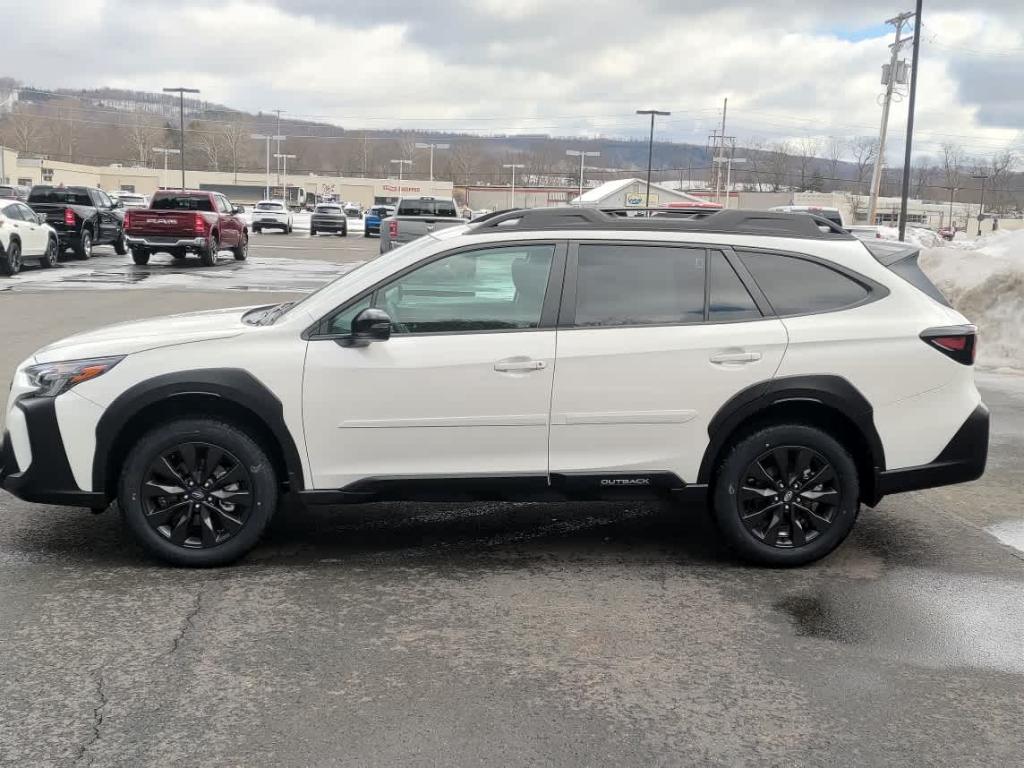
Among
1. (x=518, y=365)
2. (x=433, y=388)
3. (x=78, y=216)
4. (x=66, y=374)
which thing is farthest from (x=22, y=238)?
(x=518, y=365)

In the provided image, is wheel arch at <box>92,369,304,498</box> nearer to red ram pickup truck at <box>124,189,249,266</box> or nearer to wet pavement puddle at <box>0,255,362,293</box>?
wet pavement puddle at <box>0,255,362,293</box>

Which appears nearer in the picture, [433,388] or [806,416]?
[433,388]

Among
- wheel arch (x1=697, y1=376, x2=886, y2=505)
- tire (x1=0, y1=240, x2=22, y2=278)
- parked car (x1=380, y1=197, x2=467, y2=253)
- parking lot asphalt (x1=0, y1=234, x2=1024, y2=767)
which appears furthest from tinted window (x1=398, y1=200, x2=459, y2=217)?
wheel arch (x1=697, y1=376, x2=886, y2=505)

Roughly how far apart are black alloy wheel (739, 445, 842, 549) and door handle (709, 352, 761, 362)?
1.53ft

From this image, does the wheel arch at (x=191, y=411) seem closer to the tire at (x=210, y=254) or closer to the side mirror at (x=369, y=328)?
the side mirror at (x=369, y=328)

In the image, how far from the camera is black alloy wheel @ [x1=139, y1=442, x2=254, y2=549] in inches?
192

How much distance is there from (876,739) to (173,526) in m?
3.25

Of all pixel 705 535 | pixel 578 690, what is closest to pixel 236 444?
pixel 578 690

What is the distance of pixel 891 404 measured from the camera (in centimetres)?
512

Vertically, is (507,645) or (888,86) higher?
(888,86)

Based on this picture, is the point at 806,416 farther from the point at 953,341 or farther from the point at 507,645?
the point at 507,645

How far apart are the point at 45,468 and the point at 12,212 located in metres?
20.4

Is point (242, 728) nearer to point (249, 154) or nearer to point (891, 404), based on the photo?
point (891, 404)

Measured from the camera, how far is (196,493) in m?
4.91
